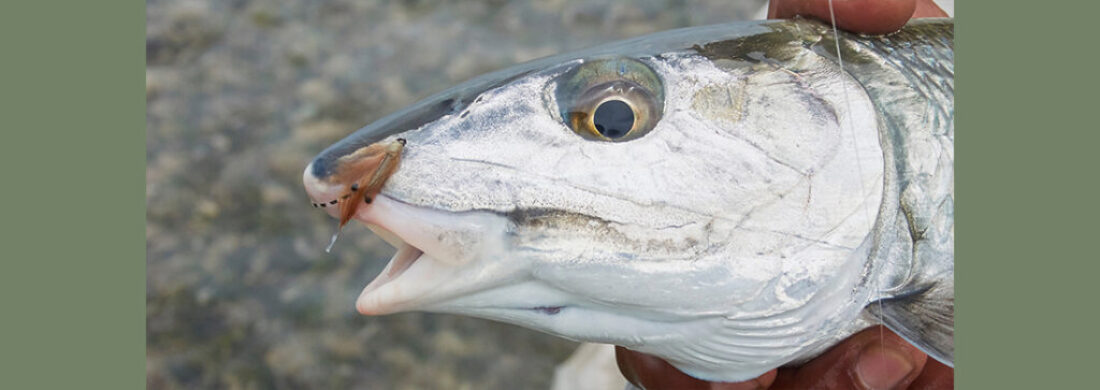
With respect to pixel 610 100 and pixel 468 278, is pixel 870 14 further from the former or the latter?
pixel 468 278

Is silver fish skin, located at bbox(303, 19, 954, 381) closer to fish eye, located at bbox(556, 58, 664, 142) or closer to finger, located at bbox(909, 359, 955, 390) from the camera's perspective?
fish eye, located at bbox(556, 58, 664, 142)

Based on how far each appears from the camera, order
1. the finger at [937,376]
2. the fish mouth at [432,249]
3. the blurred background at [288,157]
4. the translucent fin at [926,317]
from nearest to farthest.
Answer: the fish mouth at [432,249]
the translucent fin at [926,317]
the finger at [937,376]
the blurred background at [288,157]

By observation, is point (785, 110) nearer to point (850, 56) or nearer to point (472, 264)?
point (850, 56)

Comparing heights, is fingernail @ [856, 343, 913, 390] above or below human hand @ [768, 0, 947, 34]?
below

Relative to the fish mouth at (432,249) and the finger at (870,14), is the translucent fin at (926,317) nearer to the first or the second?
the finger at (870,14)

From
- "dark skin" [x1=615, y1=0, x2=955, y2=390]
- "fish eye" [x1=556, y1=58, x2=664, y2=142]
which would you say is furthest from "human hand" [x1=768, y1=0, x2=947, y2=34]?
"fish eye" [x1=556, y1=58, x2=664, y2=142]

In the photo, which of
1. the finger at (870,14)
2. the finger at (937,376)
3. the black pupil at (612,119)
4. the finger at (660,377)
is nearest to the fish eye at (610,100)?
the black pupil at (612,119)

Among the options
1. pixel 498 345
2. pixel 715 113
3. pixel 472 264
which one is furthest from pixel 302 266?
pixel 715 113

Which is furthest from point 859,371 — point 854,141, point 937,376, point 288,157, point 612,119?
point 288,157
